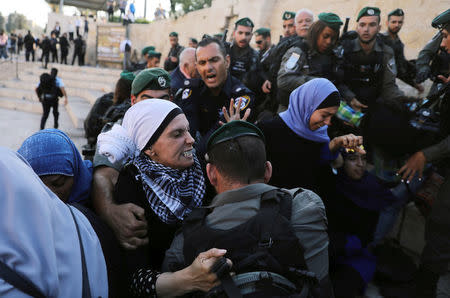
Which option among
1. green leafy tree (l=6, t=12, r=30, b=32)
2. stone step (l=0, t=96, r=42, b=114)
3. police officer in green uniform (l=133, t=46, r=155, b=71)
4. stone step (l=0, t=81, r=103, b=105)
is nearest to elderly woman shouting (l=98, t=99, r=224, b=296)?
police officer in green uniform (l=133, t=46, r=155, b=71)

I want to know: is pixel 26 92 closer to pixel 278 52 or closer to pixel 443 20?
pixel 278 52

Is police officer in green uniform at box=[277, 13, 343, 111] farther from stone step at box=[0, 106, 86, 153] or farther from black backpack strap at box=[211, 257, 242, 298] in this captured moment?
stone step at box=[0, 106, 86, 153]

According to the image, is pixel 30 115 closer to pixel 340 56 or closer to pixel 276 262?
pixel 340 56

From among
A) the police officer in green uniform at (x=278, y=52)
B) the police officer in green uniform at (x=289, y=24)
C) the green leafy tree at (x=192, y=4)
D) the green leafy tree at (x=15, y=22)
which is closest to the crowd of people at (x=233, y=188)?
the police officer in green uniform at (x=278, y=52)

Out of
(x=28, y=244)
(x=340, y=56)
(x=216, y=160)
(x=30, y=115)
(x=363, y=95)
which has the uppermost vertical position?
(x=340, y=56)

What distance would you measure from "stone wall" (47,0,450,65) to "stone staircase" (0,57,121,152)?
567 centimetres

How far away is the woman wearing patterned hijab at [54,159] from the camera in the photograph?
54.9 inches

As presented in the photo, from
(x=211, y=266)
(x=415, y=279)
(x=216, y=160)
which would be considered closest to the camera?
(x=211, y=266)

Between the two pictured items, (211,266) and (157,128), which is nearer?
(211,266)

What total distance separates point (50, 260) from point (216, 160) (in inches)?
28.9

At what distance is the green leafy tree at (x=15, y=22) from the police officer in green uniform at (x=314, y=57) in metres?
73.8

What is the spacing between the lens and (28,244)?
32.9 inches

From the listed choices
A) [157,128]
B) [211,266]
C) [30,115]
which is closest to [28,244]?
[211,266]

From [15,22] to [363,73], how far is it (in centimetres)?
7674
